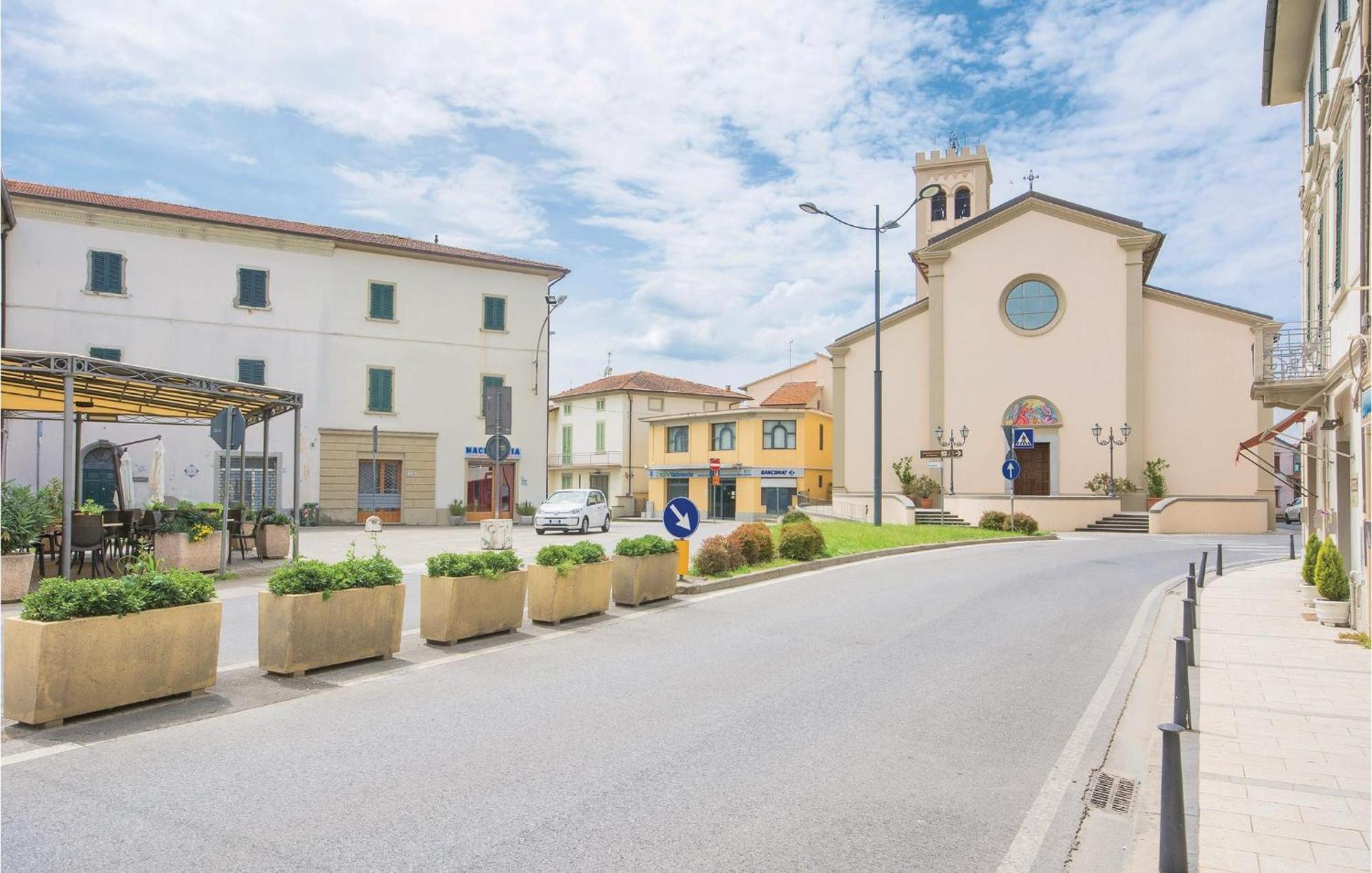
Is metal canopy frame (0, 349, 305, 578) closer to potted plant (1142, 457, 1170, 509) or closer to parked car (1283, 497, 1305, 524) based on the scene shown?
potted plant (1142, 457, 1170, 509)

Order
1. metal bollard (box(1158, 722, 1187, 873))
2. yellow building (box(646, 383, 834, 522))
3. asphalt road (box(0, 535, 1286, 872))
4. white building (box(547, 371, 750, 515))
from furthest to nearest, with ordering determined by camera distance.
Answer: white building (box(547, 371, 750, 515)) → yellow building (box(646, 383, 834, 522)) → asphalt road (box(0, 535, 1286, 872)) → metal bollard (box(1158, 722, 1187, 873))

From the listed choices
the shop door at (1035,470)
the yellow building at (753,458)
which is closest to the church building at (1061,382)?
the shop door at (1035,470)

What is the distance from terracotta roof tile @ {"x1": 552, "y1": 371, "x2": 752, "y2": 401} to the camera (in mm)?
61875

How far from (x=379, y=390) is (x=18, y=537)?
80.9 ft

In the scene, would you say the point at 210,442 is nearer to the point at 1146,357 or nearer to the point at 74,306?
the point at 74,306

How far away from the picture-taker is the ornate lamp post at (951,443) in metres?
40.0

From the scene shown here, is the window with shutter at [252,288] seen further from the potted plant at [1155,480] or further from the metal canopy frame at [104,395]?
the potted plant at [1155,480]

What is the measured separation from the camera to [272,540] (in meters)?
18.2

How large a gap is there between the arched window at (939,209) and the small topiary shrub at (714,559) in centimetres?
4970

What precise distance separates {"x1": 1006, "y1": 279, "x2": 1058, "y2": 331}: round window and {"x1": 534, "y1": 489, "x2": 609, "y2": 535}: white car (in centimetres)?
2140


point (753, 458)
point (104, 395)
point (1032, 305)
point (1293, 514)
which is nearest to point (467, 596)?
point (104, 395)

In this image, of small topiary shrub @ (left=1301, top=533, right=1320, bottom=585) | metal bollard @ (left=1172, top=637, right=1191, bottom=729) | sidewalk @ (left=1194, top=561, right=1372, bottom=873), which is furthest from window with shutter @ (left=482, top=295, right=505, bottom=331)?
metal bollard @ (left=1172, top=637, right=1191, bottom=729)

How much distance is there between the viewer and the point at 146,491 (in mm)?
30125

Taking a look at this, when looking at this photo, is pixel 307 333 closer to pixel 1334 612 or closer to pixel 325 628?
pixel 325 628
